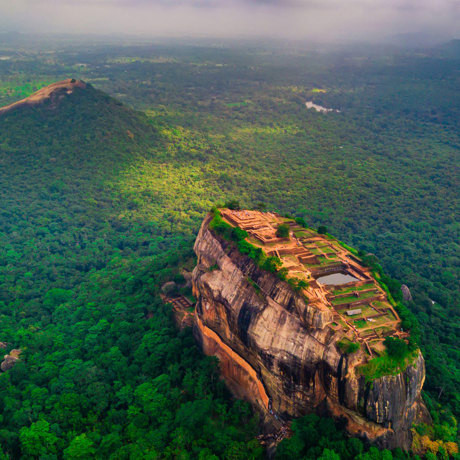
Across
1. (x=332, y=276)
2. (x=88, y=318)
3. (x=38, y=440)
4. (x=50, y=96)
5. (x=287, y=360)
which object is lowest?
(x=88, y=318)

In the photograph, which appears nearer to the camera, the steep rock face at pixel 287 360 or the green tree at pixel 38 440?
the steep rock face at pixel 287 360

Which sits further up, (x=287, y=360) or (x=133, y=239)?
(x=287, y=360)

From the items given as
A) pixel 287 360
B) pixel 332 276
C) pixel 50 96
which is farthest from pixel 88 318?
pixel 50 96

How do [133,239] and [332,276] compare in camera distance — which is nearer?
[332,276]

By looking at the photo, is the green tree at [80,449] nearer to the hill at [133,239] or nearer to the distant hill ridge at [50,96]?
the hill at [133,239]

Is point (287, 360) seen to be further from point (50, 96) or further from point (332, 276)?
point (50, 96)

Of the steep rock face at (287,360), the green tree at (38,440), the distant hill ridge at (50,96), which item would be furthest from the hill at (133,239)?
the steep rock face at (287,360)
